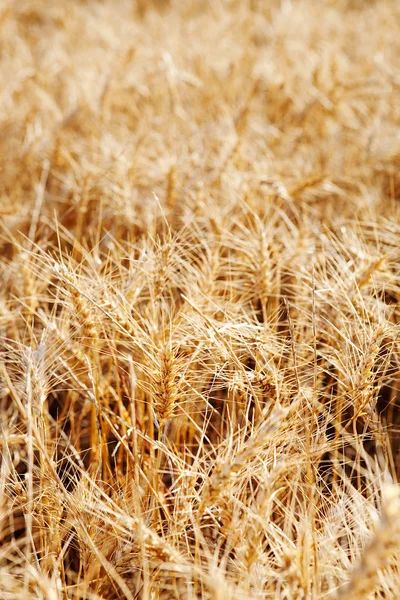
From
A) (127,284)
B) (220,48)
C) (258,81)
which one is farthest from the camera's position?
(220,48)

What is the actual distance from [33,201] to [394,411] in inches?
48.3

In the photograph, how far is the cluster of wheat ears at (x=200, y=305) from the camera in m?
0.81

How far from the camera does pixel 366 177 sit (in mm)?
1793

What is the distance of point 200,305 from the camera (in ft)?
3.55

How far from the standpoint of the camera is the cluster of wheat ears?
81cm

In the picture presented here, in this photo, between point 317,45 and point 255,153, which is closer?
point 255,153

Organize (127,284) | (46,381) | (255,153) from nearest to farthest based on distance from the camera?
(46,381), (127,284), (255,153)

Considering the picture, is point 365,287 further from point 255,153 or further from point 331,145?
point 331,145

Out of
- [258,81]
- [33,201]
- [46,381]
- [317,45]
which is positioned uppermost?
[317,45]

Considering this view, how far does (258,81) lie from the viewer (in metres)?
2.36

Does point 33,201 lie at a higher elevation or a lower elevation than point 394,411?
higher

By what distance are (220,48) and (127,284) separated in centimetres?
200

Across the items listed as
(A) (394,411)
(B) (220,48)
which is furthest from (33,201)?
(B) (220,48)

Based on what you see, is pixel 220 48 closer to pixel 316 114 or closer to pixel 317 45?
pixel 317 45
